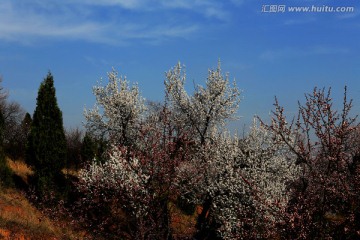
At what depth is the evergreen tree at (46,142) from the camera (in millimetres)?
24844

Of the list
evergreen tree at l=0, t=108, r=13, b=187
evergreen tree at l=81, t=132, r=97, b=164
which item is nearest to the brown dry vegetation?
evergreen tree at l=0, t=108, r=13, b=187

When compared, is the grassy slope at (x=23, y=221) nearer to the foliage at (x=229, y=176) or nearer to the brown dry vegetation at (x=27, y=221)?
the brown dry vegetation at (x=27, y=221)

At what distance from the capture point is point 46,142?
25000 millimetres

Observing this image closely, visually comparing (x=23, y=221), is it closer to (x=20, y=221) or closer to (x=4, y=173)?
(x=20, y=221)

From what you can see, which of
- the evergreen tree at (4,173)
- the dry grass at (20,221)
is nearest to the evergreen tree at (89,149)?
the evergreen tree at (4,173)

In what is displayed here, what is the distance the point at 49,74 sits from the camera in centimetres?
2628

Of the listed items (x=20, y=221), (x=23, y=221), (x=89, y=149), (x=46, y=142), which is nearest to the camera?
(x=20, y=221)

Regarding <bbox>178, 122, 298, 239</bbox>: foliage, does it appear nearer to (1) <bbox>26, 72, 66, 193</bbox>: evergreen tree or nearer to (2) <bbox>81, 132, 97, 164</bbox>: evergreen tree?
(1) <bbox>26, 72, 66, 193</bbox>: evergreen tree

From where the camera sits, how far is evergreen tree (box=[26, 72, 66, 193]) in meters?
24.8

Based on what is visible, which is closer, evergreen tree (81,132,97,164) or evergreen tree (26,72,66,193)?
evergreen tree (26,72,66,193)

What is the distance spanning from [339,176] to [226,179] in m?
17.6

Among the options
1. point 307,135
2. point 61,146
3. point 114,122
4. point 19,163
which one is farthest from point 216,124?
point 307,135

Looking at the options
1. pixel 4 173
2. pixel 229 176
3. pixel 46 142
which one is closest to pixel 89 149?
pixel 46 142

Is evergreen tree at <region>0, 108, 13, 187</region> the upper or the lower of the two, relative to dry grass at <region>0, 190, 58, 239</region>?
upper
